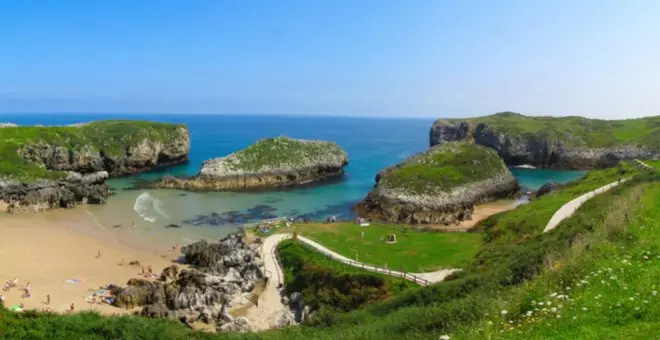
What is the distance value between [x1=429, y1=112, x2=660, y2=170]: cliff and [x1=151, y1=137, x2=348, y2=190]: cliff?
1983 inches

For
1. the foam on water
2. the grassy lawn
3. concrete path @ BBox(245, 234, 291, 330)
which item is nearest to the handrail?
the grassy lawn

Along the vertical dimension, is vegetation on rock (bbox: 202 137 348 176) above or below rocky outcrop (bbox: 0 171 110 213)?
above

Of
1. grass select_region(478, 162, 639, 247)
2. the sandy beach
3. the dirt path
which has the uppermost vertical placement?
grass select_region(478, 162, 639, 247)

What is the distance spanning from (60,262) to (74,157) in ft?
183

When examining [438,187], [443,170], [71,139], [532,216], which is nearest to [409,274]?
[532,216]

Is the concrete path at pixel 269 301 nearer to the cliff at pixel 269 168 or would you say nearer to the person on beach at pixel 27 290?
the person on beach at pixel 27 290

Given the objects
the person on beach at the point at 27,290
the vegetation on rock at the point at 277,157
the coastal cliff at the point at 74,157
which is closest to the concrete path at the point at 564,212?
the person on beach at the point at 27,290

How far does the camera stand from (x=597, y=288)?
1241 centimetres

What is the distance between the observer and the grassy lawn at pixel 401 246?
3347 centimetres

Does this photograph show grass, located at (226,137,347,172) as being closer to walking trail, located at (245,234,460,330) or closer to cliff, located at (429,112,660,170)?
walking trail, located at (245,234,460,330)

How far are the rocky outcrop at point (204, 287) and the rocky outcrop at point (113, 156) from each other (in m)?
59.1

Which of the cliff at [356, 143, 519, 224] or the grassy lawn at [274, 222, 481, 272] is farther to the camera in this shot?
the cliff at [356, 143, 519, 224]

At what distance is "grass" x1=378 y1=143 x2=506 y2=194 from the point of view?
2532 inches

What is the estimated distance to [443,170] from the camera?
7006 cm
